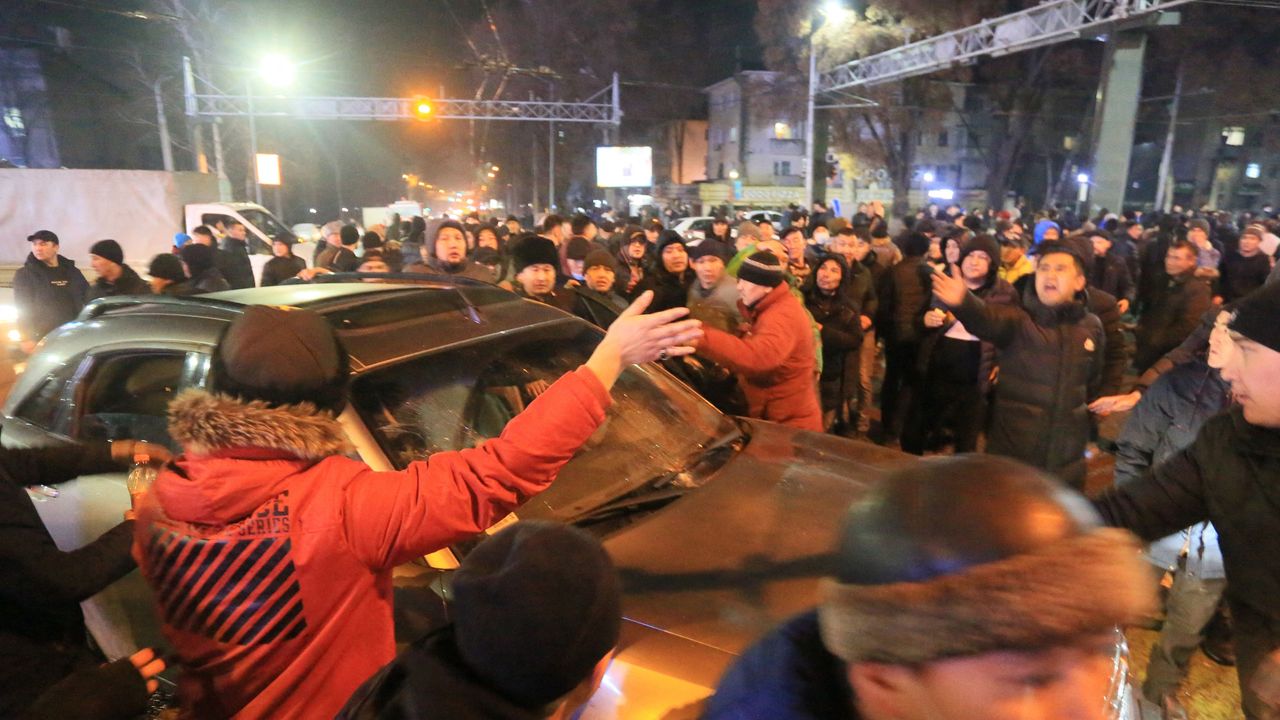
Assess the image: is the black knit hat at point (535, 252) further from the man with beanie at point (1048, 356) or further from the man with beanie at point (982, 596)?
the man with beanie at point (982, 596)

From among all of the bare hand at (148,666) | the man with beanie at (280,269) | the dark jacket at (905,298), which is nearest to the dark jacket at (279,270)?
the man with beanie at (280,269)

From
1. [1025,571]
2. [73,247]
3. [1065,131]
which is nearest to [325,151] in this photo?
[73,247]

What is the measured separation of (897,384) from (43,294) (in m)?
7.96

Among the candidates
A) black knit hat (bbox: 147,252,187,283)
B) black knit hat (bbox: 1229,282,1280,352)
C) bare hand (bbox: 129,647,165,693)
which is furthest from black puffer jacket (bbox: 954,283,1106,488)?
black knit hat (bbox: 147,252,187,283)

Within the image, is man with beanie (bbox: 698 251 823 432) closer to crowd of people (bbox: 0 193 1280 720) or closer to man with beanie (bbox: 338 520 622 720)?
crowd of people (bbox: 0 193 1280 720)

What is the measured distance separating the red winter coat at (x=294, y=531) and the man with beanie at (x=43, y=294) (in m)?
7.08

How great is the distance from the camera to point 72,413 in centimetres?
310

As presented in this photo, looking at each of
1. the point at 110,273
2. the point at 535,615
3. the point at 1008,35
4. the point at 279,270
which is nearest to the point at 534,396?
the point at 535,615

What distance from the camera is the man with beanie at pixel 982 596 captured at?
92 cm

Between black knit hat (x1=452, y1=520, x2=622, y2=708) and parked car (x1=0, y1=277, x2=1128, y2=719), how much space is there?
2.63ft

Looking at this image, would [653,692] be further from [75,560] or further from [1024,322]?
[1024,322]

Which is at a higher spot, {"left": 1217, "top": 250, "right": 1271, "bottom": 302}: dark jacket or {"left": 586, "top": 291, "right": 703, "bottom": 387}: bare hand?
{"left": 586, "top": 291, "right": 703, "bottom": 387}: bare hand

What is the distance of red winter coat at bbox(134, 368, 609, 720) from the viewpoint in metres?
1.58

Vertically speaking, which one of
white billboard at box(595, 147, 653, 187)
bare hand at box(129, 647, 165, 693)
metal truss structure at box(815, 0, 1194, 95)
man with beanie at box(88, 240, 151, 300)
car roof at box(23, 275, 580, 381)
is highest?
metal truss structure at box(815, 0, 1194, 95)
